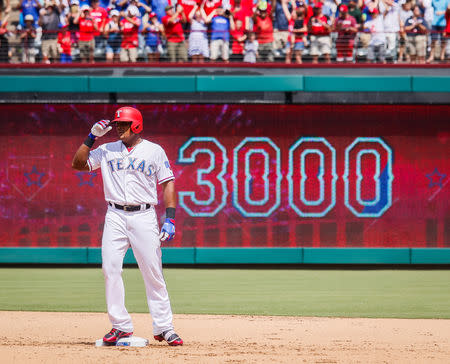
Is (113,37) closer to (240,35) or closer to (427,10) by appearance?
(240,35)

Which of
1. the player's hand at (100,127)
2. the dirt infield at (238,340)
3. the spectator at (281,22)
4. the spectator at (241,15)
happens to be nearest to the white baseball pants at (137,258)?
the dirt infield at (238,340)

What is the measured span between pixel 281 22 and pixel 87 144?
10498 mm

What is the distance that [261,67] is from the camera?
17.4m

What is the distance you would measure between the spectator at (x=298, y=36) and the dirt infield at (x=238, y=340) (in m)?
8.09

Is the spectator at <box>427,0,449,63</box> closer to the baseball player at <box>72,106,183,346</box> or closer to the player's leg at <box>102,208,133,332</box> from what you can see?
the baseball player at <box>72,106,183,346</box>

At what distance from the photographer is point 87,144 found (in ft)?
26.3

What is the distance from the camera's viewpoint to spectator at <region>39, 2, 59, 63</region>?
17.2 metres

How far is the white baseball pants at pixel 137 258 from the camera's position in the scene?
308 inches

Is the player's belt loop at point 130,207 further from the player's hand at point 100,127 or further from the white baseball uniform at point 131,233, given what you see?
the player's hand at point 100,127

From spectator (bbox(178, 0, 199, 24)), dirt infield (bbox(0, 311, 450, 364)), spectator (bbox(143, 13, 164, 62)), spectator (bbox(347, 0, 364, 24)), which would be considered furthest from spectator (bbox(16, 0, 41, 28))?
dirt infield (bbox(0, 311, 450, 364))

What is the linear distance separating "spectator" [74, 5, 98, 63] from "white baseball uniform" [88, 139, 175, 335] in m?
9.60

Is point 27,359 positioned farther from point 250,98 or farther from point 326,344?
point 250,98

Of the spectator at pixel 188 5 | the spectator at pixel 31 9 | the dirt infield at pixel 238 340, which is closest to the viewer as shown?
the dirt infield at pixel 238 340

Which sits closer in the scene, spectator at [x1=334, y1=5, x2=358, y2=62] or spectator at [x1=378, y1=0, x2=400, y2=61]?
spectator at [x1=334, y1=5, x2=358, y2=62]
